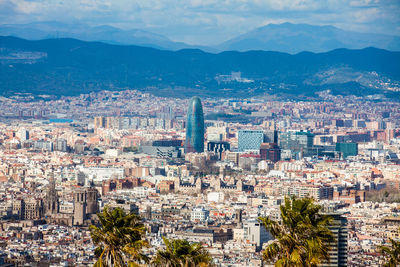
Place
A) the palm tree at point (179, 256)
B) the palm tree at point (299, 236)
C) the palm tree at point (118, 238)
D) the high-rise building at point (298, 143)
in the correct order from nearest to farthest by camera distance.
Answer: the palm tree at point (299, 236) → the palm tree at point (118, 238) → the palm tree at point (179, 256) → the high-rise building at point (298, 143)

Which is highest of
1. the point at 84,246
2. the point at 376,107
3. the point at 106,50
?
the point at 106,50

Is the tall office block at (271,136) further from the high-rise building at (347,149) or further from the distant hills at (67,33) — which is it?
the distant hills at (67,33)

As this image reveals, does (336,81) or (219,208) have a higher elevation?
(336,81)

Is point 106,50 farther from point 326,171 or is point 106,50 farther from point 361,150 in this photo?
point 326,171

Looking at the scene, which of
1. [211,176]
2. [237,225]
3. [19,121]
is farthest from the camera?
[19,121]

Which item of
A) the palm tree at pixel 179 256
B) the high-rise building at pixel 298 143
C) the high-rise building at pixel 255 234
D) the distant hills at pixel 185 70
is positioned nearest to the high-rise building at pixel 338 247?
the high-rise building at pixel 255 234

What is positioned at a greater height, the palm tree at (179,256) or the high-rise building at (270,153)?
the high-rise building at (270,153)

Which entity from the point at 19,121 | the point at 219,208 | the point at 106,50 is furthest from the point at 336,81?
the point at 219,208
